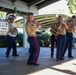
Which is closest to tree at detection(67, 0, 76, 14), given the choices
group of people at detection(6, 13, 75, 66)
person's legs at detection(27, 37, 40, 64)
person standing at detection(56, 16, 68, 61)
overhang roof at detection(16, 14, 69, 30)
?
overhang roof at detection(16, 14, 69, 30)

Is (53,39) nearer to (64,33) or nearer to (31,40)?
(64,33)

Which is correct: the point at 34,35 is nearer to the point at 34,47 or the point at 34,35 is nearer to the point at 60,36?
the point at 34,47

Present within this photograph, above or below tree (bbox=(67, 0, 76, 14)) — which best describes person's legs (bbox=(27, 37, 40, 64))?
below

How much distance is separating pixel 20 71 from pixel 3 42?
33.8ft

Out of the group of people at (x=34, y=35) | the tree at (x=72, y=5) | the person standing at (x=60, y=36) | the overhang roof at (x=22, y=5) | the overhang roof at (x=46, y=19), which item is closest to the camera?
the group of people at (x=34, y=35)

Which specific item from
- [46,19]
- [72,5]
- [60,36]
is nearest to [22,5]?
[60,36]

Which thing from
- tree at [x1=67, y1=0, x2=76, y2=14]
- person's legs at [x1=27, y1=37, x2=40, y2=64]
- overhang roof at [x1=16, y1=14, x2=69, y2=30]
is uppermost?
tree at [x1=67, y1=0, x2=76, y2=14]

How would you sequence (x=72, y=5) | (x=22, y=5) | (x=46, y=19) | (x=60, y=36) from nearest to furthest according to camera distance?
(x=60, y=36) < (x=22, y=5) < (x=46, y=19) < (x=72, y=5)

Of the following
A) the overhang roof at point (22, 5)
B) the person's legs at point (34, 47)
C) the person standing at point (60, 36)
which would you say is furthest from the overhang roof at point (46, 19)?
the person's legs at point (34, 47)

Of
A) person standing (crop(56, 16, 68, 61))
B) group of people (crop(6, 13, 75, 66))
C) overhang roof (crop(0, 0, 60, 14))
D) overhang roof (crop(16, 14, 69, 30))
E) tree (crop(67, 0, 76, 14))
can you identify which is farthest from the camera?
tree (crop(67, 0, 76, 14))

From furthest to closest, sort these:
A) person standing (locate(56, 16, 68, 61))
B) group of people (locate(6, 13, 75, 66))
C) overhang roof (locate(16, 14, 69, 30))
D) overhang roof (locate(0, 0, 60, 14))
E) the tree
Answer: the tree, overhang roof (locate(16, 14, 69, 30)), overhang roof (locate(0, 0, 60, 14)), person standing (locate(56, 16, 68, 61)), group of people (locate(6, 13, 75, 66))

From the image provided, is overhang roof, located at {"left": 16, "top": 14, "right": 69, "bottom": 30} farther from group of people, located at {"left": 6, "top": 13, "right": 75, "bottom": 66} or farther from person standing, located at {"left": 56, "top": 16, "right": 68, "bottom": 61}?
person standing, located at {"left": 56, "top": 16, "right": 68, "bottom": 61}

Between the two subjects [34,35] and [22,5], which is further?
[22,5]

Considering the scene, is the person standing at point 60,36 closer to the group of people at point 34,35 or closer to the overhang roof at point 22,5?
the group of people at point 34,35
